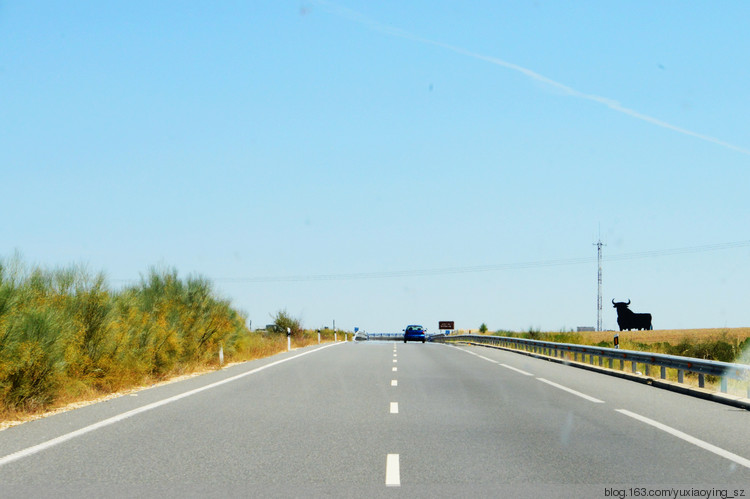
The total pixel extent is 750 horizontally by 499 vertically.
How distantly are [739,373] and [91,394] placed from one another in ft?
40.7

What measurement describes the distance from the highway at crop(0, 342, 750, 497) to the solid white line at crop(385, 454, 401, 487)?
22 millimetres

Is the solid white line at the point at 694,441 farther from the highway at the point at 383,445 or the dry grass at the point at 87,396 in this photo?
the dry grass at the point at 87,396

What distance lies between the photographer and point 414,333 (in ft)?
251

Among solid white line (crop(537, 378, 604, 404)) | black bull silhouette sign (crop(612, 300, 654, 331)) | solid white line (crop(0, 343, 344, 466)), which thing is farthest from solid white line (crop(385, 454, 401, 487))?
black bull silhouette sign (crop(612, 300, 654, 331))

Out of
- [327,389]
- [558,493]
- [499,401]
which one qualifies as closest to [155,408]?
[327,389]

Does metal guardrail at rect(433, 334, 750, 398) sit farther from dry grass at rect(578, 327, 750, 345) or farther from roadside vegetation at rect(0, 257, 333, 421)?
roadside vegetation at rect(0, 257, 333, 421)

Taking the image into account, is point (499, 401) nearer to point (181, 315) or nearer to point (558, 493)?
point (558, 493)

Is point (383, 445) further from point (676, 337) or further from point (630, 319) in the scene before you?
point (630, 319)

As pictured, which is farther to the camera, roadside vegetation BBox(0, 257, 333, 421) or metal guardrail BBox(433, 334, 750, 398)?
metal guardrail BBox(433, 334, 750, 398)

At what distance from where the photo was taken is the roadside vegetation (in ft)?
44.8

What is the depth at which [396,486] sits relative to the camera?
24.4 ft

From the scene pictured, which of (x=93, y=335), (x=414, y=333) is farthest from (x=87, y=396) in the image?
(x=414, y=333)

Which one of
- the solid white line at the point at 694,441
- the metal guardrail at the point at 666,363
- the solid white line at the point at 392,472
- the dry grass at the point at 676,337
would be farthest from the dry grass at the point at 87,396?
the dry grass at the point at 676,337

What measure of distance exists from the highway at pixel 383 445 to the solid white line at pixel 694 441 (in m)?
0.02
